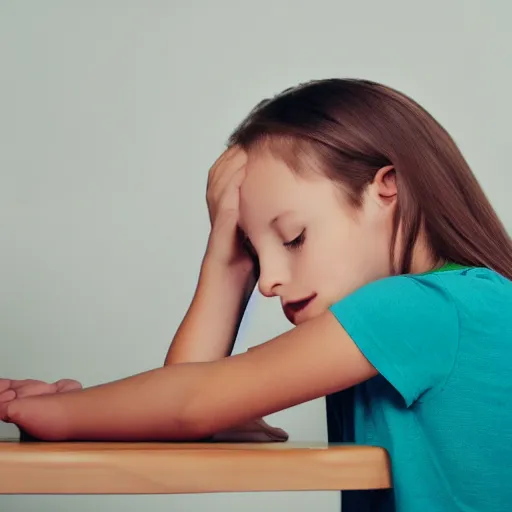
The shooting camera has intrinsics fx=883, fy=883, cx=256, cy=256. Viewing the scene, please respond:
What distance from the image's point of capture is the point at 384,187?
957 mm

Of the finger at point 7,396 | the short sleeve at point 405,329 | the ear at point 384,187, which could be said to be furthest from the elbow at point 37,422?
the ear at point 384,187

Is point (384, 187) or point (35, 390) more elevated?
point (384, 187)

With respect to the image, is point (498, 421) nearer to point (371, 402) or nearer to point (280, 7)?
point (371, 402)

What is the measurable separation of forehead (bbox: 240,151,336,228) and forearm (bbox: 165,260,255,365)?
0.19m

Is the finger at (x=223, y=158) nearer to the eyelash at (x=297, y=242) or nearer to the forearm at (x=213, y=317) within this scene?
the forearm at (x=213, y=317)

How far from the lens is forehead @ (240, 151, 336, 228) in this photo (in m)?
0.92

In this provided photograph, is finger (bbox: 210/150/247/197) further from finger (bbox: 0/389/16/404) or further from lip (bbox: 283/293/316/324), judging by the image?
finger (bbox: 0/389/16/404)

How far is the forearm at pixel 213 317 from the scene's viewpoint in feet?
3.61

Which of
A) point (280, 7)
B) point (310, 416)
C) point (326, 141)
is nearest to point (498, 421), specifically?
point (326, 141)

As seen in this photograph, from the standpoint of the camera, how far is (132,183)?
189 centimetres

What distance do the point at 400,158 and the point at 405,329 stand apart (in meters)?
0.33

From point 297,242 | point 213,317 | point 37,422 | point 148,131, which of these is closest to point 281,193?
point 297,242

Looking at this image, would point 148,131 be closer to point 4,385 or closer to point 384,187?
point 384,187

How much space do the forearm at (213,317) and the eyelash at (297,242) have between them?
245mm
